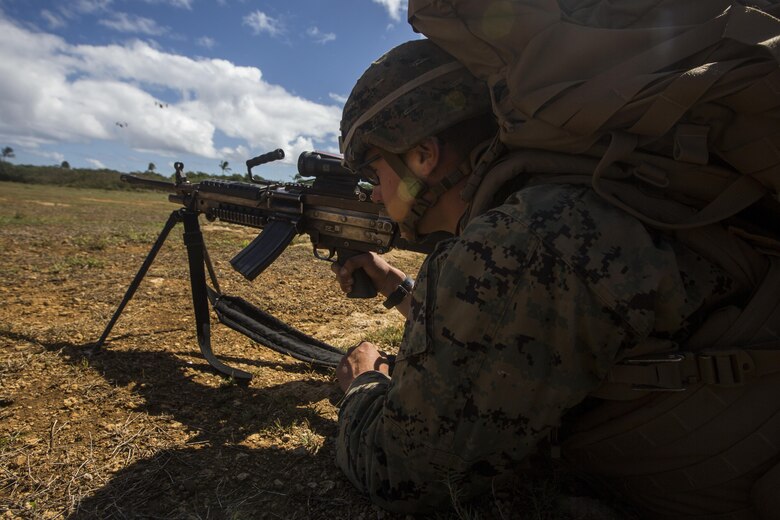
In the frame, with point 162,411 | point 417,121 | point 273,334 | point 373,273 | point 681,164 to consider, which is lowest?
point 162,411

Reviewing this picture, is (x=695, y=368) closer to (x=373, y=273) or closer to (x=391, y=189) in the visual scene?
(x=391, y=189)

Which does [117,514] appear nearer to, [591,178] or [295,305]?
[591,178]

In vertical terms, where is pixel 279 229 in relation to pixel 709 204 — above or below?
below

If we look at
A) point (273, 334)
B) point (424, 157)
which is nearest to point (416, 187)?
point (424, 157)

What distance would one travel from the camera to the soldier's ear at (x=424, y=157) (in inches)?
83.6

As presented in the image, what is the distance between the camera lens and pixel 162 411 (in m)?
2.77

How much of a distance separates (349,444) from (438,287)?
0.84 meters

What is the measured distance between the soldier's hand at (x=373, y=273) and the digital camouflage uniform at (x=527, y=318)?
75.8 inches

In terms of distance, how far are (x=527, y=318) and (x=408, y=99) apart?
1.16m

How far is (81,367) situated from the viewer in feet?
10.5

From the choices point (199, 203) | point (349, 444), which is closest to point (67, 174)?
point (199, 203)

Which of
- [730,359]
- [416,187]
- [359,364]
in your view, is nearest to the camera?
[730,359]

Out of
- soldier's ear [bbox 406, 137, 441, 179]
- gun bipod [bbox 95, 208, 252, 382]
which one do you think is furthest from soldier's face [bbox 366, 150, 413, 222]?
gun bipod [bbox 95, 208, 252, 382]

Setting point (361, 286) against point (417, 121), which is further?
point (361, 286)
